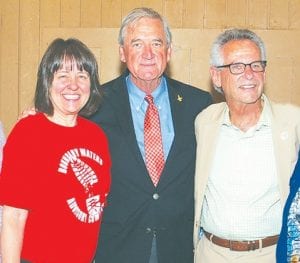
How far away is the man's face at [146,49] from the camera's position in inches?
106

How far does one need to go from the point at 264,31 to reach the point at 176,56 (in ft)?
2.42

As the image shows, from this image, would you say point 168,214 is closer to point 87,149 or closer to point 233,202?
point 233,202

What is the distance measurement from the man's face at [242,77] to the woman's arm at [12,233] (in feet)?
3.80

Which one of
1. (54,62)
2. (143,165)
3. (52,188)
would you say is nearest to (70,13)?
(143,165)

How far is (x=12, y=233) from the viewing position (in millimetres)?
2004

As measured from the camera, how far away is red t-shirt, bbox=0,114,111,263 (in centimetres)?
200

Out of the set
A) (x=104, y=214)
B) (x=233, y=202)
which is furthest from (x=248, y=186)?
(x=104, y=214)

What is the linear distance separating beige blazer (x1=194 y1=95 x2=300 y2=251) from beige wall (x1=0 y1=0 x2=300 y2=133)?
1625 mm

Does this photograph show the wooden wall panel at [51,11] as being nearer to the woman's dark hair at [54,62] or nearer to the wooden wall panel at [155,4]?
the wooden wall panel at [155,4]

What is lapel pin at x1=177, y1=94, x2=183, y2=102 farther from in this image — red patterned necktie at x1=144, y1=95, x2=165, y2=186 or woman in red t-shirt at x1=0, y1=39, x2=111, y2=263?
woman in red t-shirt at x1=0, y1=39, x2=111, y2=263

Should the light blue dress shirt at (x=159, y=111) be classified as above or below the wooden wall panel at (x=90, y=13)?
below

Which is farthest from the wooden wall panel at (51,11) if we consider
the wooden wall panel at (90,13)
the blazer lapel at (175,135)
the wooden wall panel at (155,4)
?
the blazer lapel at (175,135)

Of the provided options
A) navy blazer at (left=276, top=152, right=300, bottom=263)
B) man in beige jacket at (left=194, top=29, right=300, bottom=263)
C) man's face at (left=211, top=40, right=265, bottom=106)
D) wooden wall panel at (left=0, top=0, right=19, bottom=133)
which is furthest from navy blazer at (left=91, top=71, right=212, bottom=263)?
wooden wall panel at (left=0, top=0, right=19, bottom=133)

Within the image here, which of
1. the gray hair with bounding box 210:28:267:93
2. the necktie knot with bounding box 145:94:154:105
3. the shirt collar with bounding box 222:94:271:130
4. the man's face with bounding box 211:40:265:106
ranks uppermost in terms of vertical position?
the gray hair with bounding box 210:28:267:93
